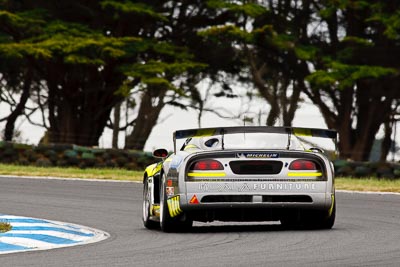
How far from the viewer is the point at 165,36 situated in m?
43.6

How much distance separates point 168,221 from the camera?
12680 millimetres

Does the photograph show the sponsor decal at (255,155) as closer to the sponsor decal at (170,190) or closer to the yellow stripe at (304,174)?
the yellow stripe at (304,174)

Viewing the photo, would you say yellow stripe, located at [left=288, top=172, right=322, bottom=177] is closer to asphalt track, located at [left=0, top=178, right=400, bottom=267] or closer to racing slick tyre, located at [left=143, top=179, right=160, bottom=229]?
asphalt track, located at [left=0, top=178, right=400, bottom=267]

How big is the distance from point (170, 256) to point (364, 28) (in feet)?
109

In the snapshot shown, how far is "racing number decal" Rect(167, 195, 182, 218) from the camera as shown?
40.6ft

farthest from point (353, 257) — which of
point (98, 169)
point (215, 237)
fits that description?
point (98, 169)

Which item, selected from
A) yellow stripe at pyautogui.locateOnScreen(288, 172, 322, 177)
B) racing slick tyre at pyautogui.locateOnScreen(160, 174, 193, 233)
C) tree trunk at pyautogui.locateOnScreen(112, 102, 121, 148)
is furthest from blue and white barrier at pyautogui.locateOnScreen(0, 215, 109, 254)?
tree trunk at pyautogui.locateOnScreen(112, 102, 121, 148)

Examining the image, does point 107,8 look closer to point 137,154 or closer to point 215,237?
point 137,154

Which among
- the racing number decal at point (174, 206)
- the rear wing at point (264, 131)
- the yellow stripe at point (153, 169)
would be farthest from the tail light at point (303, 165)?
the yellow stripe at point (153, 169)

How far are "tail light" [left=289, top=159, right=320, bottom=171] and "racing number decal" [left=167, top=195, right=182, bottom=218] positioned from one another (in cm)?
129

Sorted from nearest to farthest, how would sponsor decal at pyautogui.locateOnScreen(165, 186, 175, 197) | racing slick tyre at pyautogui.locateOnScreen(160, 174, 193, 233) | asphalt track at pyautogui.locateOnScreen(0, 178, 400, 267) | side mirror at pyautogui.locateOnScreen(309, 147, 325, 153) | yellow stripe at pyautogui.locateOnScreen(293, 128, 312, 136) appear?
asphalt track at pyautogui.locateOnScreen(0, 178, 400, 267), sponsor decal at pyautogui.locateOnScreen(165, 186, 175, 197), racing slick tyre at pyautogui.locateOnScreen(160, 174, 193, 233), side mirror at pyautogui.locateOnScreen(309, 147, 325, 153), yellow stripe at pyautogui.locateOnScreen(293, 128, 312, 136)

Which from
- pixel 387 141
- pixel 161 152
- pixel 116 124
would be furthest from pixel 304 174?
pixel 116 124

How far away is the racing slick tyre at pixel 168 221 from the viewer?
12617 mm

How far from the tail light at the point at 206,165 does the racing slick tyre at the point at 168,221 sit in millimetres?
500
